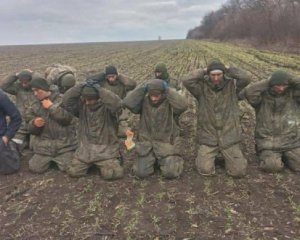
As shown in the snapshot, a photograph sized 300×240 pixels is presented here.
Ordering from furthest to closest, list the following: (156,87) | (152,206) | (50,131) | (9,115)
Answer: (50,131) < (9,115) < (156,87) < (152,206)

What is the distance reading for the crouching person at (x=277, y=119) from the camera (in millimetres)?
7340

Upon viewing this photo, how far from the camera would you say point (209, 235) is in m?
5.38

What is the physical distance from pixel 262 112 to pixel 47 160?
330 cm

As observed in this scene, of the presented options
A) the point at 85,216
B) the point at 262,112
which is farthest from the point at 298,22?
the point at 85,216

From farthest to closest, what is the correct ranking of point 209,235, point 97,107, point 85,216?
point 97,107 → point 85,216 → point 209,235

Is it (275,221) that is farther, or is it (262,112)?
(262,112)

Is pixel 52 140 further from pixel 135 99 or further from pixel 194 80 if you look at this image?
pixel 194 80

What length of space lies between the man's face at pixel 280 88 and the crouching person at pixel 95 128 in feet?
7.31

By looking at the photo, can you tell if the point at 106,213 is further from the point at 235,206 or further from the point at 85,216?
the point at 235,206

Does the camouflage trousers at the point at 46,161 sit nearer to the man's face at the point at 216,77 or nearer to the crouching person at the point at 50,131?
the crouching person at the point at 50,131

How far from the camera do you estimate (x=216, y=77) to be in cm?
722

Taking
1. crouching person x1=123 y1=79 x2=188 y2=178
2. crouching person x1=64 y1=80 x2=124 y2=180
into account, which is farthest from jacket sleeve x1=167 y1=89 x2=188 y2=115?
crouching person x1=64 y1=80 x2=124 y2=180

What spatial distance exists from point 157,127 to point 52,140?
1.67m

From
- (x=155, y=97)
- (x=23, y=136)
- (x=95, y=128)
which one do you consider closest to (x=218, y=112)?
(x=155, y=97)
